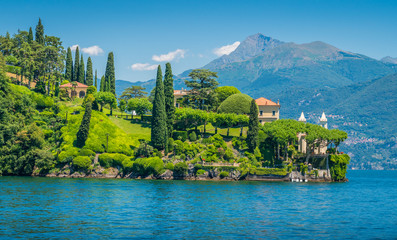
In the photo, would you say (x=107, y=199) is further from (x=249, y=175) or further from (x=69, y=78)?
(x=69, y=78)

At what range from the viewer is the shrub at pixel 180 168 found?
8981 centimetres

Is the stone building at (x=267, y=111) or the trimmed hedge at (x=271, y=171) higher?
the stone building at (x=267, y=111)

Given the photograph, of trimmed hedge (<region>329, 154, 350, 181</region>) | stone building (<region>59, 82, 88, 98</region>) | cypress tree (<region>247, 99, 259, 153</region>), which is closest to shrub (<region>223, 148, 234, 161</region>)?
cypress tree (<region>247, 99, 259, 153</region>)

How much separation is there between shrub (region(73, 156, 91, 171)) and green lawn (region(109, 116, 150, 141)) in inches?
546

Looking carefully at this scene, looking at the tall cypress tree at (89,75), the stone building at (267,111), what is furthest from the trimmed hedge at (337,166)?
the tall cypress tree at (89,75)

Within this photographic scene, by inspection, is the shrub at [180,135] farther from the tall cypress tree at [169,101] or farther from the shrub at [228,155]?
the shrub at [228,155]

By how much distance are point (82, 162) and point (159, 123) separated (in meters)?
17.7

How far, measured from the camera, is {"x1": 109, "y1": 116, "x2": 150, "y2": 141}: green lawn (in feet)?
333

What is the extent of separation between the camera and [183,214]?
4631 cm

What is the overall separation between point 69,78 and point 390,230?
371 feet

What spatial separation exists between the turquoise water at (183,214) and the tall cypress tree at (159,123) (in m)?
24.5

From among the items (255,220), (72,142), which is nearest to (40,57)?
(72,142)

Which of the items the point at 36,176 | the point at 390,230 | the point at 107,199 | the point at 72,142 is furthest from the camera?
the point at 72,142

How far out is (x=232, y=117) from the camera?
102500 millimetres
